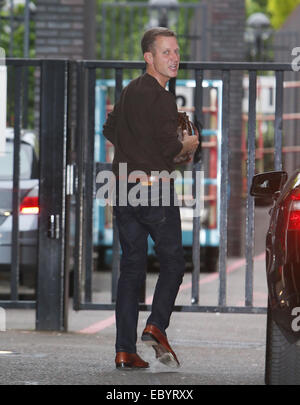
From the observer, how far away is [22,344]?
8.10 metres

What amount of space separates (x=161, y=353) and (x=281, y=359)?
0.87 meters

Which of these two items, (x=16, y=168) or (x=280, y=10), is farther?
(x=280, y=10)

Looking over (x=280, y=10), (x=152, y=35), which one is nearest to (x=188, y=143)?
(x=152, y=35)

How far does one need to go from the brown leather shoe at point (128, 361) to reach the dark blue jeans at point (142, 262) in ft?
0.09

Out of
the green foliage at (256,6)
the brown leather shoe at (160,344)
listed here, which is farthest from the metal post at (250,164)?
the green foliage at (256,6)

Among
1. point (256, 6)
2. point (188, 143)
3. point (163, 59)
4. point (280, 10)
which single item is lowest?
point (188, 143)

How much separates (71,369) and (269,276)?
159 centimetres

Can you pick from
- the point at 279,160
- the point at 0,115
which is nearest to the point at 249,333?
the point at 279,160

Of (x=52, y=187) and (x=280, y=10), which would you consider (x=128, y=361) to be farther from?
(x=280, y=10)

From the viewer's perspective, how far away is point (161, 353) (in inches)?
266

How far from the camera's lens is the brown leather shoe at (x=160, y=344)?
673 centimetres

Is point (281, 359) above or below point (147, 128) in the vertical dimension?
below

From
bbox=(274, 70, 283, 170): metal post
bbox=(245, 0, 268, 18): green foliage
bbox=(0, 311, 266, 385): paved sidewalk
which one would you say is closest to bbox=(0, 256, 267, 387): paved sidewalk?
bbox=(0, 311, 266, 385): paved sidewalk
